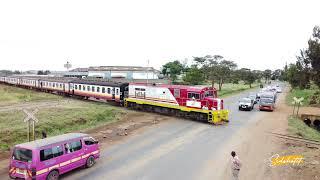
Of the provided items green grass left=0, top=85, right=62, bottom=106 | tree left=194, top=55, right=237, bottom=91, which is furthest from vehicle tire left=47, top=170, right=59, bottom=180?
tree left=194, top=55, right=237, bottom=91

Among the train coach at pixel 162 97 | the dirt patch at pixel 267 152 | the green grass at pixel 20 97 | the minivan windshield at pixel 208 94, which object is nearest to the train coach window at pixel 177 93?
the train coach at pixel 162 97

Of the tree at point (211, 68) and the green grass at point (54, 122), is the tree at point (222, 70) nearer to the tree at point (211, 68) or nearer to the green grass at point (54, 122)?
the tree at point (211, 68)

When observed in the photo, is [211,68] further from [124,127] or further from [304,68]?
[124,127]

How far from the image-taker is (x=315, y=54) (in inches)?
1544

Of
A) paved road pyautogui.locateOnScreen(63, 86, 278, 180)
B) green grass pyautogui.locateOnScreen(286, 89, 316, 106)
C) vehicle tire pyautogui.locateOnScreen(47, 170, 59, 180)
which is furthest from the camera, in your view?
green grass pyautogui.locateOnScreen(286, 89, 316, 106)

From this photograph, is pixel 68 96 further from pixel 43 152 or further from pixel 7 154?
pixel 43 152

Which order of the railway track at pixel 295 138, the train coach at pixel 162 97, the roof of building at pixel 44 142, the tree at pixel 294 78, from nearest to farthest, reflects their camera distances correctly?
the roof of building at pixel 44 142
the railway track at pixel 295 138
the train coach at pixel 162 97
the tree at pixel 294 78

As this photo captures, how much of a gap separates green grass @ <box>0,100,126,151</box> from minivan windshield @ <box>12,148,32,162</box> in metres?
5.67

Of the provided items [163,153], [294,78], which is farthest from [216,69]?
[163,153]

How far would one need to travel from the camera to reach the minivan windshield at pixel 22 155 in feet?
41.1

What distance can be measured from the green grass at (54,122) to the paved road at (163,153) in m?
5.42

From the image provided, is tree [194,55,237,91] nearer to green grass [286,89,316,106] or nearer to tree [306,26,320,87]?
green grass [286,89,316,106]

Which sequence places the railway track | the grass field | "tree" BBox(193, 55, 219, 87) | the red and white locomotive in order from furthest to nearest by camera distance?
1. "tree" BBox(193, 55, 219, 87)
2. the red and white locomotive
3. the railway track
4. the grass field

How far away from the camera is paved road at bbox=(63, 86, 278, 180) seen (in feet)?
48.1
